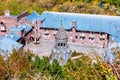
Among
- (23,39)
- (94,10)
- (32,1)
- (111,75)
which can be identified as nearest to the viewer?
(111,75)

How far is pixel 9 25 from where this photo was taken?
4225 centimetres

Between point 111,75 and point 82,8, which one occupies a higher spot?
point 111,75

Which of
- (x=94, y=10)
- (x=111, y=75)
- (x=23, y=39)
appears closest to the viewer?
(x=111, y=75)

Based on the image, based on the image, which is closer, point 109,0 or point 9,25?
point 9,25

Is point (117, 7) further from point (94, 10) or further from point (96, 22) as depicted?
point (96, 22)

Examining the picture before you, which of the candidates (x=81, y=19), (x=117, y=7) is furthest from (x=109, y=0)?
(x=81, y=19)

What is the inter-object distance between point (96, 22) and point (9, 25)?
12.7m

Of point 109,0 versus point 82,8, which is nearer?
point 82,8

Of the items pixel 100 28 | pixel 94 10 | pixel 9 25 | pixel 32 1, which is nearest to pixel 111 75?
pixel 100 28

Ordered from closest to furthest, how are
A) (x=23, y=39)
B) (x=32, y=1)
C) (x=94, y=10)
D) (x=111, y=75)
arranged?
(x=111, y=75) < (x=23, y=39) < (x=94, y=10) < (x=32, y=1)

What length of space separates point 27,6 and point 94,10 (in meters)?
12.4

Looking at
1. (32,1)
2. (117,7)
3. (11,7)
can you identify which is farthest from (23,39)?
(117,7)

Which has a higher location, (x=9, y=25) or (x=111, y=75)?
(x=111, y=75)

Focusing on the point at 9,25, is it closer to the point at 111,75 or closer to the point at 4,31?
the point at 4,31
